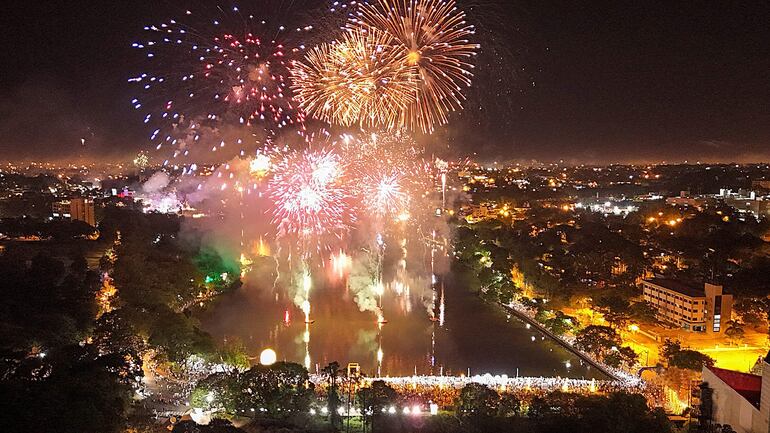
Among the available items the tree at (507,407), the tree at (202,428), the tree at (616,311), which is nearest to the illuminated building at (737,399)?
the tree at (507,407)

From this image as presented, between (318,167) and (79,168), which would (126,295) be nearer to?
(318,167)

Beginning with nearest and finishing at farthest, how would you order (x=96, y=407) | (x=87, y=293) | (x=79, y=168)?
(x=96, y=407), (x=87, y=293), (x=79, y=168)

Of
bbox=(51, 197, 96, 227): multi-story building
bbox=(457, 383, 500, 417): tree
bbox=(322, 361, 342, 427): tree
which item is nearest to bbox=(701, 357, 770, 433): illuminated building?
bbox=(457, 383, 500, 417): tree

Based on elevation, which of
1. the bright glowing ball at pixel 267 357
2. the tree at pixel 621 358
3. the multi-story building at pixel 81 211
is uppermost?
the multi-story building at pixel 81 211

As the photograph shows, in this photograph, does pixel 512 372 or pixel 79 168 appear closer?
pixel 512 372

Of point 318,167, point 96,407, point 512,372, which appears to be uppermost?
point 318,167

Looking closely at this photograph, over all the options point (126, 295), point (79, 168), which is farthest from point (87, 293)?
point (79, 168)

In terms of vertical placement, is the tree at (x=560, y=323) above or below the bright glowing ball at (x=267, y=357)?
above

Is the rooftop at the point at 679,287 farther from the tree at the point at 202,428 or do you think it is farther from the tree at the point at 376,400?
the tree at the point at 202,428
